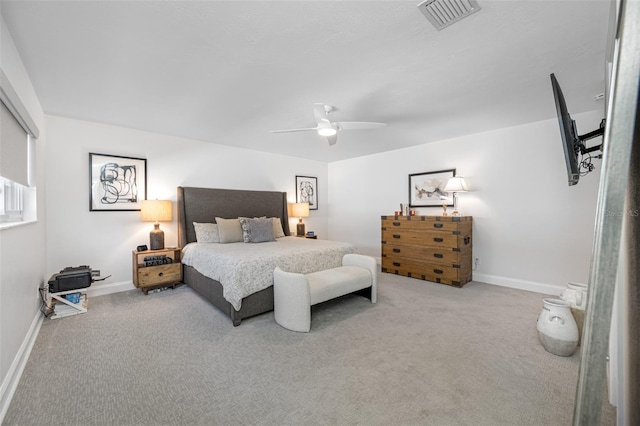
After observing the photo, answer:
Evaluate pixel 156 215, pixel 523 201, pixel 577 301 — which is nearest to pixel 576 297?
pixel 577 301

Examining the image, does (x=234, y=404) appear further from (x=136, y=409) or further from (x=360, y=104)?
(x=360, y=104)

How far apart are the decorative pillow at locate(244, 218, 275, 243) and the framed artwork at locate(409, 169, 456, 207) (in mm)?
2748

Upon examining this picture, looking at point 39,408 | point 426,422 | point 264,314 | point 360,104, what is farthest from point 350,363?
point 360,104

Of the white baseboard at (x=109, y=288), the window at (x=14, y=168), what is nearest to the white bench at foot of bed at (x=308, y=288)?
the window at (x=14, y=168)

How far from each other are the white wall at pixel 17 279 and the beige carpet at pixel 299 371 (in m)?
0.13

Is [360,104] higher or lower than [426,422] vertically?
higher

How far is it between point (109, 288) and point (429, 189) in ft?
17.5

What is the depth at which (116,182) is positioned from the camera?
12.4ft

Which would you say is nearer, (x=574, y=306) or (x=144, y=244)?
(x=574, y=306)

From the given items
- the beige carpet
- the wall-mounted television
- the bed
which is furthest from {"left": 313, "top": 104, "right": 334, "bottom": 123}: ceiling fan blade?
the beige carpet

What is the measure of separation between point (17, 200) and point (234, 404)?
291 centimetres

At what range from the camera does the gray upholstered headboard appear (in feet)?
14.0

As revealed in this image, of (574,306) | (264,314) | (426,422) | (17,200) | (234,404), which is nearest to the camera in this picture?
(426,422)

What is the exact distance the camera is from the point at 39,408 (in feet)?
5.11
